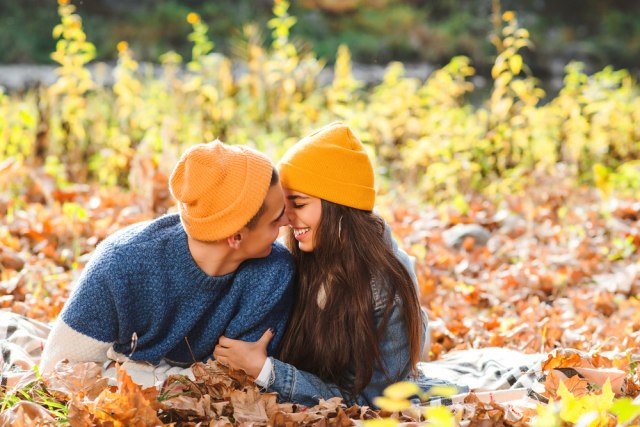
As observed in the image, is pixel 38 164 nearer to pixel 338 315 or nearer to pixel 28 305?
pixel 28 305

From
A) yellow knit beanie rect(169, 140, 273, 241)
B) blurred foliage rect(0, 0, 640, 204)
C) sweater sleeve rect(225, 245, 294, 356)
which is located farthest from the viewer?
blurred foliage rect(0, 0, 640, 204)

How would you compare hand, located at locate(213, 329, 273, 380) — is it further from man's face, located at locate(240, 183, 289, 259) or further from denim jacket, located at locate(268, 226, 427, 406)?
man's face, located at locate(240, 183, 289, 259)

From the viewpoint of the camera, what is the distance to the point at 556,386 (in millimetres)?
2170

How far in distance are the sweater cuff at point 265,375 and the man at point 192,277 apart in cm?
12

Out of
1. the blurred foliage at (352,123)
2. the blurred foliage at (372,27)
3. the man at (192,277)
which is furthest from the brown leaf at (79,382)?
the blurred foliage at (372,27)

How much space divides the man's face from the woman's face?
14cm

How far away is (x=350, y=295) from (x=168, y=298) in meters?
0.56

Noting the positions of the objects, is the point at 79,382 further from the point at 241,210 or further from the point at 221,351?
the point at 241,210

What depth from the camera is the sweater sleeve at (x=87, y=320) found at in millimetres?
2283

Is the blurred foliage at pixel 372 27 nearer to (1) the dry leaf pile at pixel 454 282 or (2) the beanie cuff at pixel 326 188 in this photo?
(1) the dry leaf pile at pixel 454 282

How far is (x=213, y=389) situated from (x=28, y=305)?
1580 mm

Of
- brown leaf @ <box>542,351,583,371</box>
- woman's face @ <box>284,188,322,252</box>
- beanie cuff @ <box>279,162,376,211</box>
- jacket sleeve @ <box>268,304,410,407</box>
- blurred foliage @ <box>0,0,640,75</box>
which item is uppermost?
blurred foliage @ <box>0,0,640,75</box>

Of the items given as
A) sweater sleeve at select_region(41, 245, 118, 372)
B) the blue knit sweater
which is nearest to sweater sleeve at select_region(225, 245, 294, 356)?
the blue knit sweater

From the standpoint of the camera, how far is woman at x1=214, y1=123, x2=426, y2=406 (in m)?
2.47
